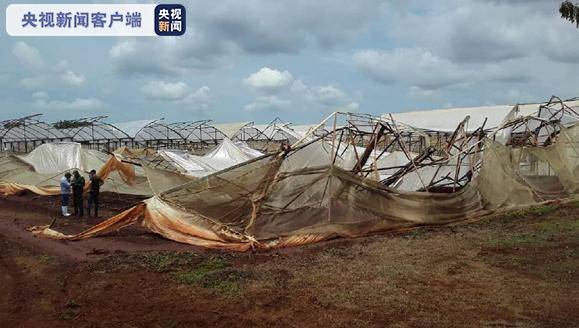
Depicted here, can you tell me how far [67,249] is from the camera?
35.6ft

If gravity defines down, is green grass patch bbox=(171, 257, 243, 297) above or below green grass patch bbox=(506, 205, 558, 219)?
below

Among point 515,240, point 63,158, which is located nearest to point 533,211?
point 515,240

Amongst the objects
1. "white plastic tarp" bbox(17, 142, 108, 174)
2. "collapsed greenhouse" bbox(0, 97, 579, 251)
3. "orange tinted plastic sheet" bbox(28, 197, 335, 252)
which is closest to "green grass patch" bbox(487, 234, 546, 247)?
"collapsed greenhouse" bbox(0, 97, 579, 251)

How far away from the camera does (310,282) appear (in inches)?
313

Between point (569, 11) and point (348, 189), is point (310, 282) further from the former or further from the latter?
point (569, 11)

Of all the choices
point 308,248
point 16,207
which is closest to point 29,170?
point 16,207

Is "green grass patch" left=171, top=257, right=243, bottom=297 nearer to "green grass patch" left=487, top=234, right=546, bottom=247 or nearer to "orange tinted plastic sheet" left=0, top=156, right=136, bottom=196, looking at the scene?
"green grass patch" left=487, top=234, right=546, bottom=247

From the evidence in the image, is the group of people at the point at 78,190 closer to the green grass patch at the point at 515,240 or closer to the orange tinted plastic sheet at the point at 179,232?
the orange tinted plastic sheet at the point at 179,232

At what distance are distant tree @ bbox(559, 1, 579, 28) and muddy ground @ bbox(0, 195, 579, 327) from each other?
935 cm

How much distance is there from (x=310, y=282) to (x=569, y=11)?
15.1 meters

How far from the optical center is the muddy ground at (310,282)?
6.44 metres

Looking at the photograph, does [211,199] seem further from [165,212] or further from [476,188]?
[476,188]

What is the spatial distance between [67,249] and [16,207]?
917cm

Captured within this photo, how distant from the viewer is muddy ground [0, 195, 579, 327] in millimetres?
6438
